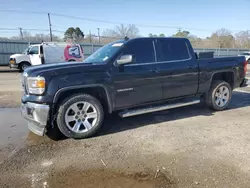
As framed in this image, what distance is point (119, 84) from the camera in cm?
445

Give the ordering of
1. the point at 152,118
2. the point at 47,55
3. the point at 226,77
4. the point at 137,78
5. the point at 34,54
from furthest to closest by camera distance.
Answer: the point at 34,54 < the point at 47,55 < the point at 226,77 < the point at 152,118 < the point at 137,78

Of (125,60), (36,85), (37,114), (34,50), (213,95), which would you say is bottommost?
(213,95)

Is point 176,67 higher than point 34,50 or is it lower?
lower

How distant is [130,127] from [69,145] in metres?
1.45

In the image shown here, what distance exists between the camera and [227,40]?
53188 millimetres

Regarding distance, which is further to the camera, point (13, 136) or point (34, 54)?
point (34, 54)

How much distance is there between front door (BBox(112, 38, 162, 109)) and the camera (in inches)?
176

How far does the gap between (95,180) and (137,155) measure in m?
0.91

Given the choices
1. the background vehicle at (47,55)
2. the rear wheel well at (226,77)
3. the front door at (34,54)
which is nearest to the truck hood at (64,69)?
the rear wheel well at (226,77)

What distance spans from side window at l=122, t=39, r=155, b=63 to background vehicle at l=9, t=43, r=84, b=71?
500 inches

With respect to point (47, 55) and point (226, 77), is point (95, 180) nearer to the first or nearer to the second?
point (226, 77)

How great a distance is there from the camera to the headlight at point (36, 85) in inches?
151

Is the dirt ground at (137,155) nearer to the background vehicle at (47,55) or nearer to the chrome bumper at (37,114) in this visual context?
the chrome bumper at (37,114)

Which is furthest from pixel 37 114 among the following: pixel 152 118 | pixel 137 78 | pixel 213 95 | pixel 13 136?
pixel 213 95
